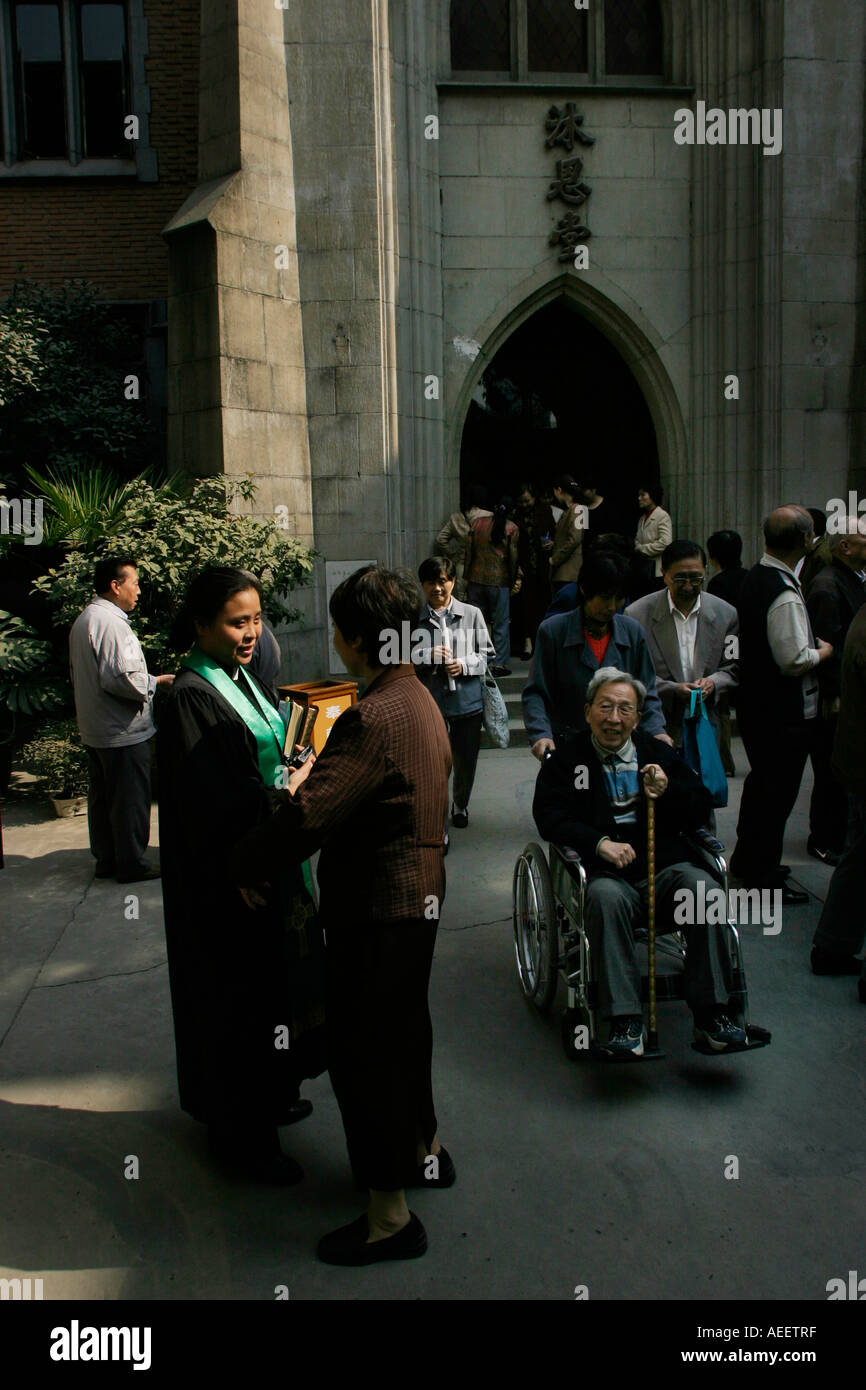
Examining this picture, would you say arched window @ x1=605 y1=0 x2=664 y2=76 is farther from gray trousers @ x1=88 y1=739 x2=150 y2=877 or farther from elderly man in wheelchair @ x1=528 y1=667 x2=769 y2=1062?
elderly man in wheelchair @ x1=528 y1=667 x2=769 y2=1062

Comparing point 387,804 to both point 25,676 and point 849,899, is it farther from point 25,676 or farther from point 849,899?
point 25,676

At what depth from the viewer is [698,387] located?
39.8 feet

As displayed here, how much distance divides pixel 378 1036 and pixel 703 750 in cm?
288

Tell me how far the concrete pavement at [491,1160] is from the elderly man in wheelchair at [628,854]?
0.29m

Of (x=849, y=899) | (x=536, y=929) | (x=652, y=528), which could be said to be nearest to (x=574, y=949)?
(x=536, y=929)

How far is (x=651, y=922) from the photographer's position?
14.0 ft

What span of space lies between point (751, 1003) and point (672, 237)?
372 inches

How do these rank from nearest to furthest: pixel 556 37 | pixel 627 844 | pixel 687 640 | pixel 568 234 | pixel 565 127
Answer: pixel 627 844 → pixel 687 640 → pixel 565 127 → pixel 568 234 → pixel 556 37

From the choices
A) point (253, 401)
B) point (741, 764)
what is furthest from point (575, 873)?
point (253, 401)

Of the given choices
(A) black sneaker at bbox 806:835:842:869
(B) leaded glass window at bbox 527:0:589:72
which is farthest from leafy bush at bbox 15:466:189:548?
(B) leaded glass window at bbox 527:0:589:72

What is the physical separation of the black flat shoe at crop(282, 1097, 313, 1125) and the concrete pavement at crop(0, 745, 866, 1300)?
44 millimetres

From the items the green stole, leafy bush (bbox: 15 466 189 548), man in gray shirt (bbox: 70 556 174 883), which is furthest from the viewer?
leafy bush (bbox: 15 466 189 548)

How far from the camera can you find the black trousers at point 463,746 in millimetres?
7113

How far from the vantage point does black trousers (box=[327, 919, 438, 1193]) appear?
3162 millimetres
